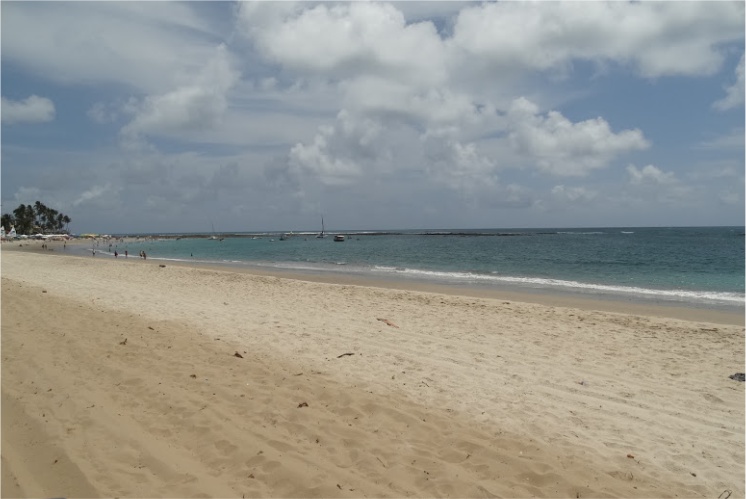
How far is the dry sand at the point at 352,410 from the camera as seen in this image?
383 cm

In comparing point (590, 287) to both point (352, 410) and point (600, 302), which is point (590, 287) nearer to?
point (600, 302)

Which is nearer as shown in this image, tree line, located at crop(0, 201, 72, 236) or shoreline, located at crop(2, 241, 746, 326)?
shoreline, located at crop(2, 241, 746, 326)

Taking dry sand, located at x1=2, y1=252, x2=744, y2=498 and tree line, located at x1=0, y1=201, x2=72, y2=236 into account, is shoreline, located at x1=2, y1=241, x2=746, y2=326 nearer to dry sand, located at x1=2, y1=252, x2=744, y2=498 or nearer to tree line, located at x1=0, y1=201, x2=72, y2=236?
dry sand, located at x1=2, y1=252, x2=744, y2=498

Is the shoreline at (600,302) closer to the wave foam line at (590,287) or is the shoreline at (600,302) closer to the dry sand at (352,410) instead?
the wave foam line at (590,287)

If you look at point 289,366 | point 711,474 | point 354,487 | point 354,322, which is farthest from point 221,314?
point 711,474

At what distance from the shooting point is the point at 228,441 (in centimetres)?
424

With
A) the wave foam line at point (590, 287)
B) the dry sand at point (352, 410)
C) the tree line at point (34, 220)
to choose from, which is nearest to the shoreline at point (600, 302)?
the wave foam line at point (590, 287)

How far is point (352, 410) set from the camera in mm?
5180

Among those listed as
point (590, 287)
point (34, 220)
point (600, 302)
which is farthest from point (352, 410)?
point (34, 220)

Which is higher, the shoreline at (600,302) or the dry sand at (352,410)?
the dry sand at (352,410)

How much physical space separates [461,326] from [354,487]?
7.38 metres

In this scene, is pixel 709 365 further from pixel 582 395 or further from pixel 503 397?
pixel 503 397

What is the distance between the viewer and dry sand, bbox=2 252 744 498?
3828 millimetres

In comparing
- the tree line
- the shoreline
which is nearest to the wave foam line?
the shoreline
